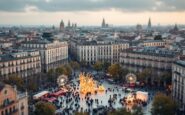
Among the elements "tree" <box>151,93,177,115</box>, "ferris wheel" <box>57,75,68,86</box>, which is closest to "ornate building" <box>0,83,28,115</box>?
"tree" <box>151,93,177,115</box>

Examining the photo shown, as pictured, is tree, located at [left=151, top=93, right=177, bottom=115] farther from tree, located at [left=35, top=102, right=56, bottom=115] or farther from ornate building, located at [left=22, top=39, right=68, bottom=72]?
ornate building, located at [left=22, top=39, right=68, bottom=72]

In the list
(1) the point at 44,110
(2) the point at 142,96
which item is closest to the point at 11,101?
(1) the point at 44,110

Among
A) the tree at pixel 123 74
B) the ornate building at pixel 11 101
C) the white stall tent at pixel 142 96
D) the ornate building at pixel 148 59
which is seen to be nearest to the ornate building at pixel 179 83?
the white stall tent at pixel 142 96

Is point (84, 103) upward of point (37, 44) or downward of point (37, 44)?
downward

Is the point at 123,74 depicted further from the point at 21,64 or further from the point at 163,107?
the point at 163,107

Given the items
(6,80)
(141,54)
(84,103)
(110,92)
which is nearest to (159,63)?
(141,54)

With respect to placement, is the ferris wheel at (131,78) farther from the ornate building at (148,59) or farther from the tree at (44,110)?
the tree at (44,110)

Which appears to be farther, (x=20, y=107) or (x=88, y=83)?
(x=88, y=83)

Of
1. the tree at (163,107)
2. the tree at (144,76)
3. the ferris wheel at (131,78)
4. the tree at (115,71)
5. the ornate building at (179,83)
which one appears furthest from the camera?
the tree at (115,71)

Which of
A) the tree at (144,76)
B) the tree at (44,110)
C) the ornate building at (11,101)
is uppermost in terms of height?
the ornate building at (11,101)

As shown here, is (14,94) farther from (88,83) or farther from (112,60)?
(112,60)

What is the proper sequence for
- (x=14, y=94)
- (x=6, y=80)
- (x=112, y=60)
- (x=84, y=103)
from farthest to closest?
1. (x=112, y=60)
2. (x=6, y=80)
3. (x=84, y=103)
4. (x=14, y=94)
